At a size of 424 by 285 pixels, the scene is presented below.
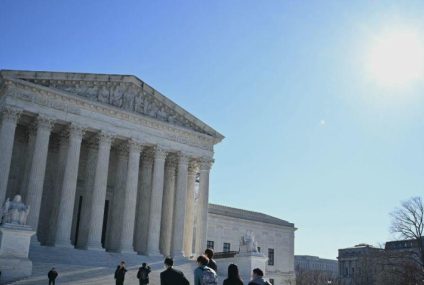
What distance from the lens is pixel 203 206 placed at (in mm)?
39375

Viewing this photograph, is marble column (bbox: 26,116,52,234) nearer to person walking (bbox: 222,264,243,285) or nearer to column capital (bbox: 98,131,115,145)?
column capital (bbox: 98,131,115,145)

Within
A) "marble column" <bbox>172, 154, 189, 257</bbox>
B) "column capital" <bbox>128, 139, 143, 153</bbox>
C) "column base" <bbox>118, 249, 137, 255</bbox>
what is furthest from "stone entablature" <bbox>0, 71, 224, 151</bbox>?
"column base" <bbox>118, 249, 137, 255</bbox>

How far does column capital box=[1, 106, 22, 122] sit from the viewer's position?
30.6m

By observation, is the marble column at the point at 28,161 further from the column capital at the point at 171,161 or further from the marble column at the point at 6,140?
the column capital at the point at 171,161

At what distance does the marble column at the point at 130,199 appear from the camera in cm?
3491

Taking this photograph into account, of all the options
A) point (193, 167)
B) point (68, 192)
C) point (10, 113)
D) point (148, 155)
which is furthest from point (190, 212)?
point (10, 113)

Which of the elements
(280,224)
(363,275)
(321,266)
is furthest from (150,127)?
(321,266)

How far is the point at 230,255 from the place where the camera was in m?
38.8

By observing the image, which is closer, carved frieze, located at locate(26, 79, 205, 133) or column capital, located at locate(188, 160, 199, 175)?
carved frieze, located at locate(26, 79, 205, 133)

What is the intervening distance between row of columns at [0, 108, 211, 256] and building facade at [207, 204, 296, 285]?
14486 mm

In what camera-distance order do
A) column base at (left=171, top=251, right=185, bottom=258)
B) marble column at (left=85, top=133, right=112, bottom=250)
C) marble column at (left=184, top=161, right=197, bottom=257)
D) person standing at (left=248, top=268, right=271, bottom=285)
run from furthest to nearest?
marble column at (left=184, top=161, right=197, bottom=257) → column base at (left=171, top=251, right=185, bottom=258) → marble column at (left=85, top=133, right=112, bottom=250) → person standing at (left=248, top=268, right=271, bottom=285)

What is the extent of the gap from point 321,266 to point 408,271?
109762 mm

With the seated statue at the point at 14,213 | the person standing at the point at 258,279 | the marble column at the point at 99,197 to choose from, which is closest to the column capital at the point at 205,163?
the marble column at the point at 99,197

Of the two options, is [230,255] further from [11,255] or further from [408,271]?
[408,271]
